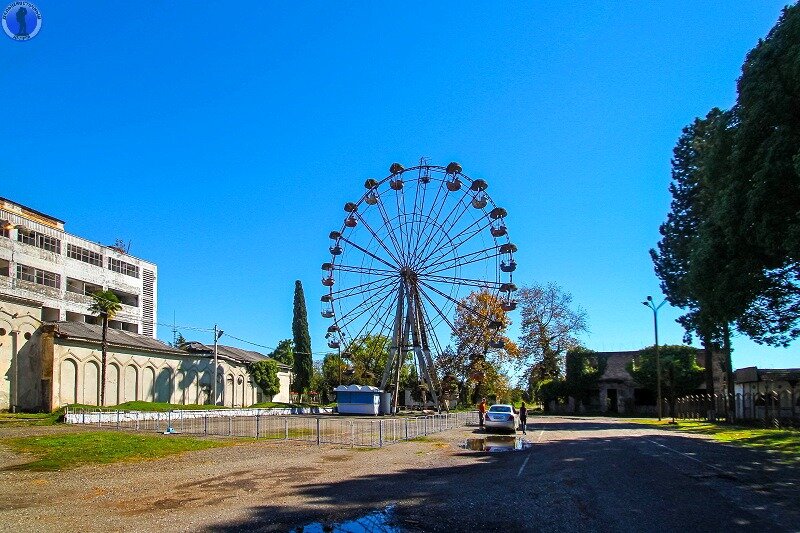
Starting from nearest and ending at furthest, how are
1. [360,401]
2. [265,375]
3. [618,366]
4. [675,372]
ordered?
[360,401], [675,372], [265,375], [618,366]

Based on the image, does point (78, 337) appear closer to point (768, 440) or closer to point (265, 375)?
point (265, 375)

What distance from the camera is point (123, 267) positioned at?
70.4 m

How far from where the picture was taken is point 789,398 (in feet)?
136

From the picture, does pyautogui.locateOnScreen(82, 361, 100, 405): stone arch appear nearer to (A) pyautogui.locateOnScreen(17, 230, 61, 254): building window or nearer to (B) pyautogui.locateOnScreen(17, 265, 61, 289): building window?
(B) pyautogui.locateOnScreen(17, 265, 61, 289): building window

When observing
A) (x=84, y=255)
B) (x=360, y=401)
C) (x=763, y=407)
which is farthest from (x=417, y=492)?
(x=84, y=255)

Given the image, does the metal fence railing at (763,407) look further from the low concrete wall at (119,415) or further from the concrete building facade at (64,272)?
the concrete building facade at (64,272)

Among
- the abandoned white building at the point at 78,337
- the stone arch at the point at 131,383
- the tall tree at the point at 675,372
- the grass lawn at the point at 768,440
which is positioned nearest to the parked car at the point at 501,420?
the grass lawn at the point at 768,440

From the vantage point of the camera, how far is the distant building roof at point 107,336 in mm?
48841

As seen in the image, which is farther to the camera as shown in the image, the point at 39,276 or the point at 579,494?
the point at 39,276

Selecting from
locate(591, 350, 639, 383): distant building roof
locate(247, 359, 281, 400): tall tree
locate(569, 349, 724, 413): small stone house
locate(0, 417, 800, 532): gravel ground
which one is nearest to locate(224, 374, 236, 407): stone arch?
locate(247, 359, 281, 400): tall tree

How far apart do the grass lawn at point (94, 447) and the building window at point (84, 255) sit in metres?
40.4

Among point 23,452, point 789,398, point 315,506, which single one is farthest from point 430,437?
point 789,398

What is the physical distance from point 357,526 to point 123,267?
66165 millimetres

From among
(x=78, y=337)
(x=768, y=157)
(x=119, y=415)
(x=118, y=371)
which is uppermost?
(x=768, y=157)
